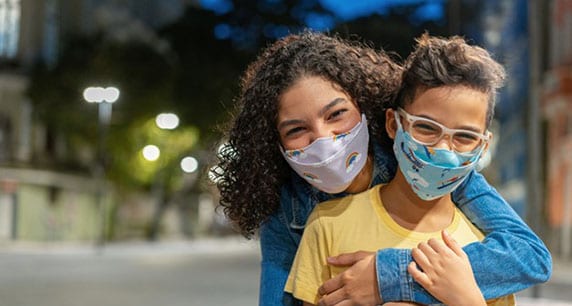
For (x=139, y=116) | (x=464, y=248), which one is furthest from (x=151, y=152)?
(x=464, y=248)

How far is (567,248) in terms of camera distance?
25734 millimetres

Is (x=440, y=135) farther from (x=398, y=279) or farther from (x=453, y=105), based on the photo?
(x=398, y=279)

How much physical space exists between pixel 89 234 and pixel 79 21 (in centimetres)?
1080

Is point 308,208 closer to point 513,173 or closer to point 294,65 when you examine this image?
point 294,65

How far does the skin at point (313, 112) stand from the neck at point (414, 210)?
0.19 m

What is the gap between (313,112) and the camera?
78.0 inches

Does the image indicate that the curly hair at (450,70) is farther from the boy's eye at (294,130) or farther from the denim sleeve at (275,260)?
the denim sleeve at (275,260)

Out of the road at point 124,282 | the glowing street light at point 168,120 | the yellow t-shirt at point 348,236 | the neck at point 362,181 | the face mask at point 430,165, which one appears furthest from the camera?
the glowing street light at point 168,120

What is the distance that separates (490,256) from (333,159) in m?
0.41

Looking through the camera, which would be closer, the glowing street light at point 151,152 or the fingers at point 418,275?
the fingers at point 418,275

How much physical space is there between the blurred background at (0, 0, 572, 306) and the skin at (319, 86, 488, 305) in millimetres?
18728

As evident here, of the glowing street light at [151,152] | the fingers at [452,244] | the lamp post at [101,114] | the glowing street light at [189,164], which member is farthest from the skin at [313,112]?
the glowing street light at [189,164]

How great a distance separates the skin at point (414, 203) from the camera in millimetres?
1859

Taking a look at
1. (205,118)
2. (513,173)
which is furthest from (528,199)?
(513,173)
